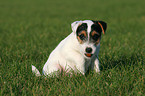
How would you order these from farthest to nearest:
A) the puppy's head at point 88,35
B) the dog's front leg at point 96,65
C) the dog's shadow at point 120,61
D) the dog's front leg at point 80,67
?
the dog's shadow at point 120,61, the dog's front leg at point 96,65, the dog's front leg at point 80,67, the puppy's head at point 88,35

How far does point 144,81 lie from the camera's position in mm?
3643

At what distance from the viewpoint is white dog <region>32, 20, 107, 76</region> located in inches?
142

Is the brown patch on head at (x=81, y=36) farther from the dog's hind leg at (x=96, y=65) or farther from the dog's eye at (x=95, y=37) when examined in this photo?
the dog's hind leg at (x=96, y=65)

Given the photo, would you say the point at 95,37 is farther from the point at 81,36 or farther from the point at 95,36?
the point at 81,36

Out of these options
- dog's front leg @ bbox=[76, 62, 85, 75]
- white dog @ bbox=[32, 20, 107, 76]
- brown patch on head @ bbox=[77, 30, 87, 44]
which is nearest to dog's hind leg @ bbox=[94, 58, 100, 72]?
white dog @ bbox=[32, 20, 107, 76]

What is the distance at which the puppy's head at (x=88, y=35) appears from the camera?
3.57 metres

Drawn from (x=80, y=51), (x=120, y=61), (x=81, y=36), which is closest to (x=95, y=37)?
(x=81, y=36)

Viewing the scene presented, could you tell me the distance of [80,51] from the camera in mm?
3797

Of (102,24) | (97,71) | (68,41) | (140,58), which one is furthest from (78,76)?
(140,58)

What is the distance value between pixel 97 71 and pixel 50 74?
954mm

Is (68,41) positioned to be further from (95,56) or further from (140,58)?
(140,58)

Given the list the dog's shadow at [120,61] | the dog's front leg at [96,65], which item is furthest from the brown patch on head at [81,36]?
the dog's shadow at [120,61]

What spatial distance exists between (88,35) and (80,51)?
0.40 metres

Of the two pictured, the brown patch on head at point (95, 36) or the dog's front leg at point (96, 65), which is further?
the dog's front leg at point (96, 65)
